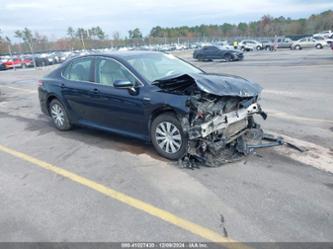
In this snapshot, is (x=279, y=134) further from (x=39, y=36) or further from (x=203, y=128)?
(x=39, y=36)

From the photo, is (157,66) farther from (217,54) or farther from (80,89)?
(217,54)

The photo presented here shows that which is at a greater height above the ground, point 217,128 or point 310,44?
point 217,128

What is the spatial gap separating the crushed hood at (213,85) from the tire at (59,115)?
2624 mm

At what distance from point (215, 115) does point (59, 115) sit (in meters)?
3.76

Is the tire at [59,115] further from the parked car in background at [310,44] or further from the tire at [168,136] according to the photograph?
the parked car in background at [310,44]

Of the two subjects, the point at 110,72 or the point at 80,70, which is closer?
the point at 110,72

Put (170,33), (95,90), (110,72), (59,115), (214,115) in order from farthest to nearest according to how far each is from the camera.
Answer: (170,33) → (59,115) → (95,90) → (110,72) → (214,115)

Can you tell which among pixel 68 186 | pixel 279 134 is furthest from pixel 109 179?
pixel 279 134

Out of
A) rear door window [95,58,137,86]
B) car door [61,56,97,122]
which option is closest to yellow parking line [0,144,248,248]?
car door [61,56,97,122]

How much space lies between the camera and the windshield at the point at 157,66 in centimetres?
533

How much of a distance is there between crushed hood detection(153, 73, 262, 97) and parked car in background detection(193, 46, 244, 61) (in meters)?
23.9

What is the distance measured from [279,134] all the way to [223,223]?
3.26m

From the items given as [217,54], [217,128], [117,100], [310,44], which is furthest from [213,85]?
[310,44]

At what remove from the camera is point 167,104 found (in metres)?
4.73
